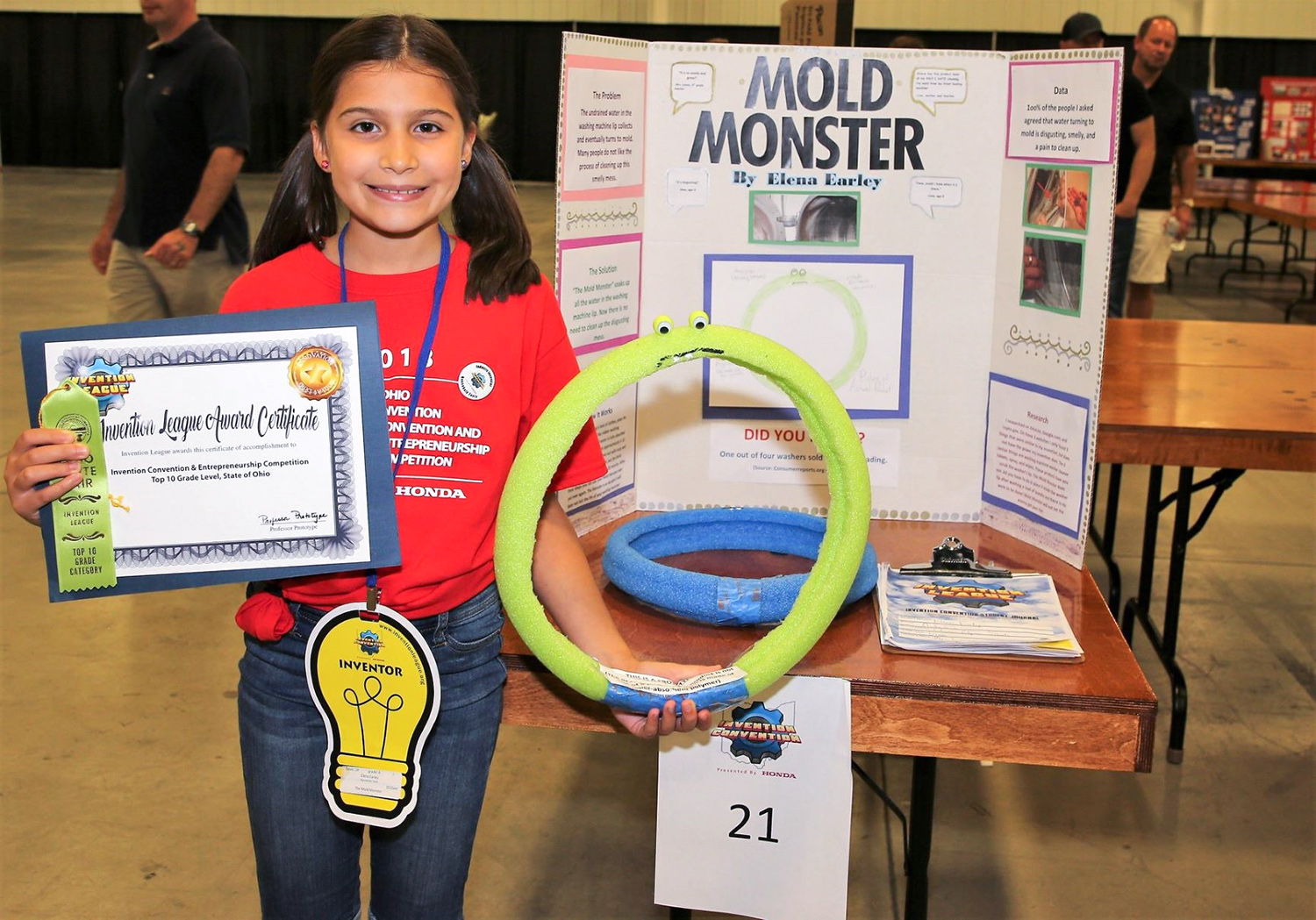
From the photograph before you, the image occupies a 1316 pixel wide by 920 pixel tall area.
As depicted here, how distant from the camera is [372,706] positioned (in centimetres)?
119

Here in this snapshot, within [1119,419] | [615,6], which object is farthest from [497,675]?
[615,6]

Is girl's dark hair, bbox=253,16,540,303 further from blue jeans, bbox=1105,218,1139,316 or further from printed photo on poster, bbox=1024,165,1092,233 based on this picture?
blue jeans, bbox=1105,218,1139,316

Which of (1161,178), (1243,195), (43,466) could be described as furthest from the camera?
(1243,195)

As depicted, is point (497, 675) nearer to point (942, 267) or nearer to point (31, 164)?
point (942, 267)

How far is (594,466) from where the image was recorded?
135cm

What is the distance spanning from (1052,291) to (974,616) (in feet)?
1.50

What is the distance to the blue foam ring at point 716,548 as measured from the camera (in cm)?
145

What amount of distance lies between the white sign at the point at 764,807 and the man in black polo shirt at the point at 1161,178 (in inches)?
174

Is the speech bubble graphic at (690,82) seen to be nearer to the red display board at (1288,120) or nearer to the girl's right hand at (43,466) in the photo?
the girl's right hand at (43,466)

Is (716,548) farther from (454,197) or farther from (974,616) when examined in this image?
(454,197)

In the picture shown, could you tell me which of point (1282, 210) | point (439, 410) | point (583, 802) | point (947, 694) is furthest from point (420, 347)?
point (1282, 210)

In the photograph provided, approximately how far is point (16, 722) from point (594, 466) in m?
1.98

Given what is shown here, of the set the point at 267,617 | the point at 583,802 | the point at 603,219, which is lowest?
the point at 583,802

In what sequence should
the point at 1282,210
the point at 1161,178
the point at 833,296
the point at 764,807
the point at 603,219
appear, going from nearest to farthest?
1. the point at 764,807
2. the point at 603,219
3. the point at 833,296
4. the point at 1161,178
5. the point at 1282,210
